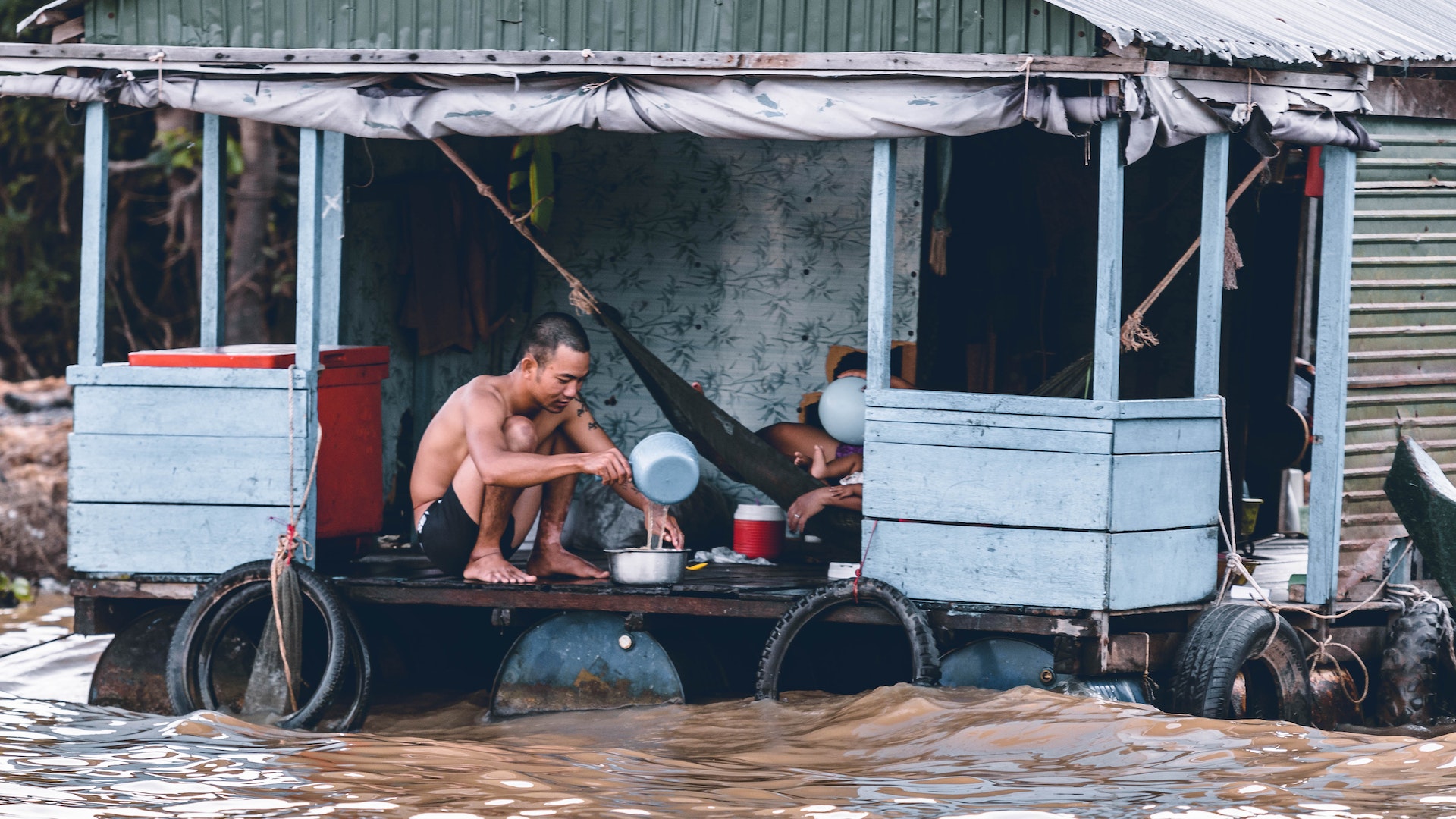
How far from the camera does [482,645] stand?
8.39m

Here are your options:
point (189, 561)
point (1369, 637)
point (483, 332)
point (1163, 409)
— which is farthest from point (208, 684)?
point (1369, 637)

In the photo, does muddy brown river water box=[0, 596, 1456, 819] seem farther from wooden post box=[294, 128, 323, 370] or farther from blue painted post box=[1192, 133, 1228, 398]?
wooden post box=[294, 128, 323, 370]

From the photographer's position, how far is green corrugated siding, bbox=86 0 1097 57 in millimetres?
7094

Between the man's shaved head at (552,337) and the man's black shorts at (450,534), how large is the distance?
2.27ft

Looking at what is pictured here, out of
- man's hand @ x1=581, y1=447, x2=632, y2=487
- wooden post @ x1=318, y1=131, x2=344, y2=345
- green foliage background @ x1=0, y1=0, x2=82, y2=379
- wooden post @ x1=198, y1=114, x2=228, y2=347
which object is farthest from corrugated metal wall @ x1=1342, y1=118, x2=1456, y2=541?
green foliage background @ x1=0, y1=0, x2=82, y2=379

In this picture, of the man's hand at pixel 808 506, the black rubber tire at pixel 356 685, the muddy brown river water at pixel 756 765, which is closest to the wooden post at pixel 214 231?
the black rubber tire at pixel 356 685

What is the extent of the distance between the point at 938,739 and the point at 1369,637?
2636 millimetres

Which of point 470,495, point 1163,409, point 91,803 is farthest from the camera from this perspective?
point 470,495

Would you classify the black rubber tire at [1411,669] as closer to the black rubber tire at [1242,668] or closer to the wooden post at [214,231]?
the black rubber tire at [1242,668]

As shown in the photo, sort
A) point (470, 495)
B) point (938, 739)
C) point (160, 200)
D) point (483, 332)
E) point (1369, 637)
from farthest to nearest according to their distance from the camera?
point (160, 200) < point (483, 332) < point (1369, 637) < point (470, 495) < point (938, 739)

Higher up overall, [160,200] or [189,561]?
[160,200]

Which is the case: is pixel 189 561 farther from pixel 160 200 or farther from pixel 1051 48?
pixel 160 200

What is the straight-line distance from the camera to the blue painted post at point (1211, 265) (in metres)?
6.93

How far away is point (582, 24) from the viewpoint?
752 cm
